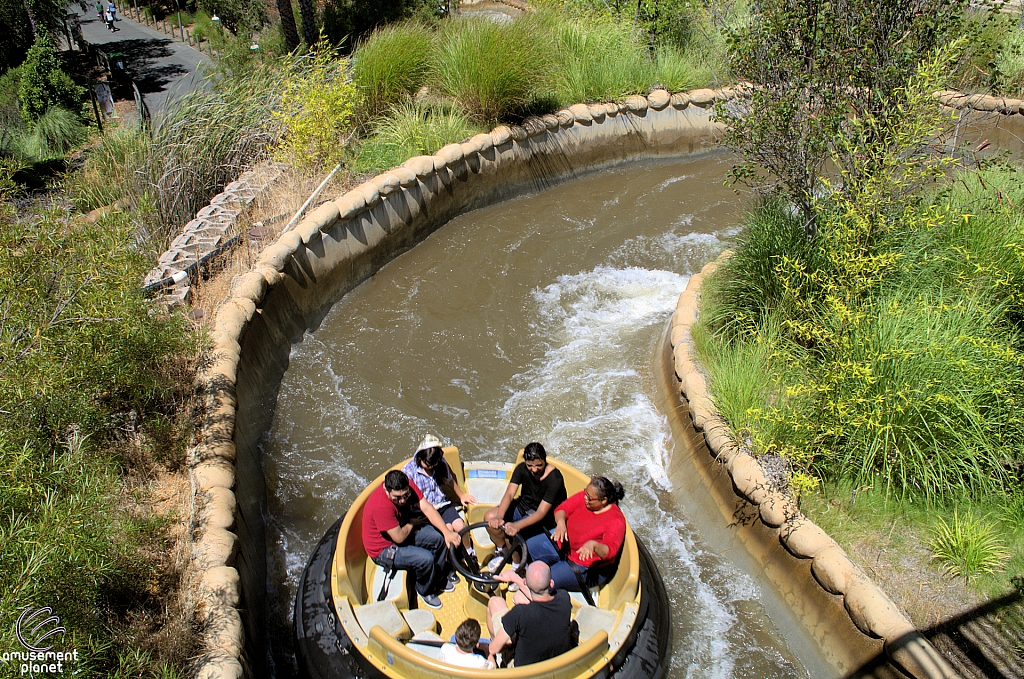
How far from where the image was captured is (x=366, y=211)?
8.10 m

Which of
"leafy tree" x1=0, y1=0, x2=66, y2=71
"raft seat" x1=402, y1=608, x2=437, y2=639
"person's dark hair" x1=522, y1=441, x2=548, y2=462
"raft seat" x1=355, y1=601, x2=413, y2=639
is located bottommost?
"raft seat" x1=402, y1=608, x2=437, y2=639

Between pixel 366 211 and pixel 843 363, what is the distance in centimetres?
528

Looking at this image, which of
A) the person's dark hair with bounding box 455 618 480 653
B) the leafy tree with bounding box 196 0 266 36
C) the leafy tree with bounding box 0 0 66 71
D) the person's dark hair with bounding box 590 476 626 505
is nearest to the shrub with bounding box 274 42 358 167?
the person's dark hair with bounding box 590 476 626 505

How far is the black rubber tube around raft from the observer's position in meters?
3.86

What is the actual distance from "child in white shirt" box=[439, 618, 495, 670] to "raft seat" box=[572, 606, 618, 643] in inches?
21.6

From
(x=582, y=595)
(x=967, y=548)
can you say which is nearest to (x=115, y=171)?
(x=582, y=595)

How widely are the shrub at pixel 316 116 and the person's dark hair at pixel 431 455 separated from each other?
17.5ft

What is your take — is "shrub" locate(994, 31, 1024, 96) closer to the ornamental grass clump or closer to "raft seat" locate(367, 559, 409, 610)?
the ornamental grass clump

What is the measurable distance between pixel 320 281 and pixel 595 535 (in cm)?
443

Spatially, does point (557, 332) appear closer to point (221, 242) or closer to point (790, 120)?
point (790, 120)

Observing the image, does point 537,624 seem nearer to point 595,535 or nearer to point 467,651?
point 467,651

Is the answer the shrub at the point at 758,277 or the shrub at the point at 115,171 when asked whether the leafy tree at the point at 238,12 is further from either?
the shrub at the point at 758,277

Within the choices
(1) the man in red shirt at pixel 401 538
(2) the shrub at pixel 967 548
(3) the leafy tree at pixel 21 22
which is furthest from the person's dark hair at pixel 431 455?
(3) the leafy tree at pixel 21 22

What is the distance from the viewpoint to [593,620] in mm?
3969
